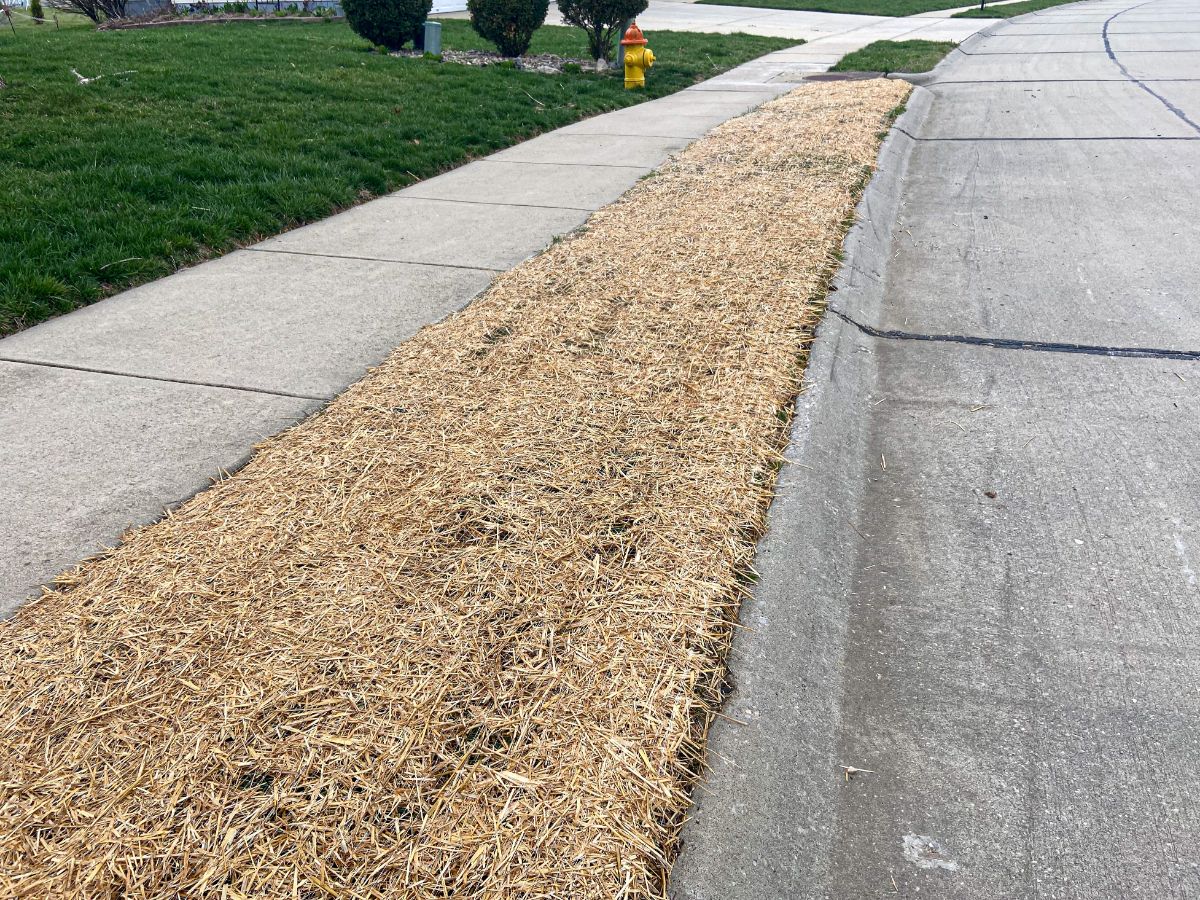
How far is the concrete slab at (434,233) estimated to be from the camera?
5723 millimetres

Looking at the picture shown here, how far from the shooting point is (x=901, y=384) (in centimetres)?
432

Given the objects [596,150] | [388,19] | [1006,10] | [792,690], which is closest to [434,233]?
[596,150]

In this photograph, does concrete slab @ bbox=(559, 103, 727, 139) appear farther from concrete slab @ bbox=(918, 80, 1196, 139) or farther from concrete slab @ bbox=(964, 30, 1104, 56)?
concrete slab @ bbox=(964, 30, 1104, 56)

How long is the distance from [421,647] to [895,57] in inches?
634

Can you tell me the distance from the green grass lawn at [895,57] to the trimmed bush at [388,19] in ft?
22.2

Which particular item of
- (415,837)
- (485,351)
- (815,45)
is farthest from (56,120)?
(815,45)

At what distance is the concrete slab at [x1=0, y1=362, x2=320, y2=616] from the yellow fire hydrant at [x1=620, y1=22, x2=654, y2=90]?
10.0 metres

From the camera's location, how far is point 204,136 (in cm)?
773

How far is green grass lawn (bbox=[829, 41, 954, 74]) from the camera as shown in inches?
553

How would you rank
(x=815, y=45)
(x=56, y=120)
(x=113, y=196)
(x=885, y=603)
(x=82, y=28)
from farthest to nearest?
(x=815, y=45) → (x=82, y=28) → (x=56, y=120) → (x=113, y=196) → (x=885, y=603)

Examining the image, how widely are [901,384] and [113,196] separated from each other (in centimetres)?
542

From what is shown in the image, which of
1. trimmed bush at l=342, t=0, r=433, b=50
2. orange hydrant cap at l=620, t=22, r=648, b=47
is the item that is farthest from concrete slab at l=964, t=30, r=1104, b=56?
trimmed bush at l=342, t=0, r=433, b=50

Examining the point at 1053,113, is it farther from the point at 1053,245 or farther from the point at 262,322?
the point at 262,322

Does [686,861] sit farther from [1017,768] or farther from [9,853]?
[9,853]
